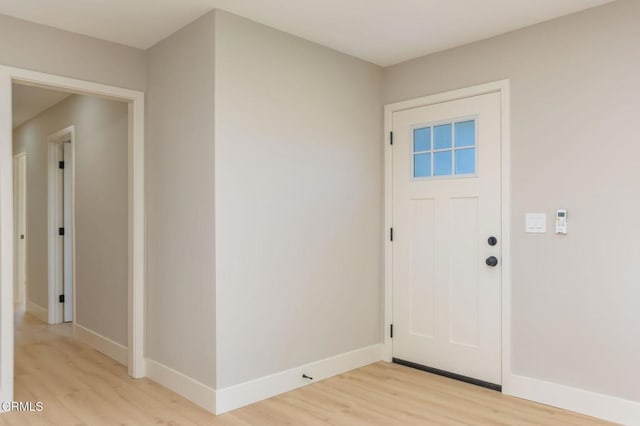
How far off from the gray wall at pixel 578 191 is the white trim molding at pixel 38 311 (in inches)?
198

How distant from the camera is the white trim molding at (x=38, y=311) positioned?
5.39m

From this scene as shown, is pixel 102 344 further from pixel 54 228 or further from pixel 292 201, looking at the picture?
pixel 292 201

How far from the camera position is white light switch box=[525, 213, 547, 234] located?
9.96ft

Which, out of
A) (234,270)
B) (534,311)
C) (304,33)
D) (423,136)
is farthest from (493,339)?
(304,33)

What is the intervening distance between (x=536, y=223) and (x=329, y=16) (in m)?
1.90

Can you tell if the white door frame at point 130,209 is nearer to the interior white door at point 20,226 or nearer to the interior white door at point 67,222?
the interior white door at point 67,222

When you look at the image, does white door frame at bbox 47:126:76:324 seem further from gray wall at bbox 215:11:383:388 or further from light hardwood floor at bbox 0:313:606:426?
gray wall at bbox 215:11:383:388

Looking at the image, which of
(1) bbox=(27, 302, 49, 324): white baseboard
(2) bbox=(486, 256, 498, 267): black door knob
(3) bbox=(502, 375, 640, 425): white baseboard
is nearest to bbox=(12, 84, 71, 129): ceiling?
(1) bbox=(27, 302, 49, 324): white baseboard

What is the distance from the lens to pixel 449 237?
355 cm

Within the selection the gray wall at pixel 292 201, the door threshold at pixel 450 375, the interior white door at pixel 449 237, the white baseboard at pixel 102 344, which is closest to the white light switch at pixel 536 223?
the interior white door at pixel 449 237

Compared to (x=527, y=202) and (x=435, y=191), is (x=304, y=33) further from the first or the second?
(x=527, y=202)

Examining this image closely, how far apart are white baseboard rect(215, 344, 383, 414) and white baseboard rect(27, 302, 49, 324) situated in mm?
3490

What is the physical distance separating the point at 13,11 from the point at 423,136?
2.91m

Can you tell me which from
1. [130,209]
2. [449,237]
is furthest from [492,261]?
[130,209]
